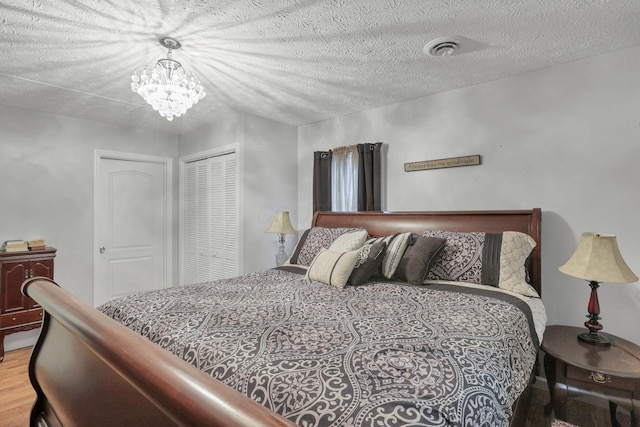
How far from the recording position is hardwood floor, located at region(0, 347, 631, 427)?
77.1 inches

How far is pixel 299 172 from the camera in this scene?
402 centimetres

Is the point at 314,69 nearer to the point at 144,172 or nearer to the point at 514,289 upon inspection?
the point at 514,289

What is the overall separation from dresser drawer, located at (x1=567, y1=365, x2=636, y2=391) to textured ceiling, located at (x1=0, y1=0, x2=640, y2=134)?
1863 mm

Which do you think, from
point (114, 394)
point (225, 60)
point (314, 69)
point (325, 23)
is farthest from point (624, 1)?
point (114, 394)

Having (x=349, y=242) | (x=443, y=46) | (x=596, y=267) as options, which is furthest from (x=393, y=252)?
(x=443, y=46)

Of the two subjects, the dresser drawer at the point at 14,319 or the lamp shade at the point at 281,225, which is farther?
the lamp shade at the point at 281,225

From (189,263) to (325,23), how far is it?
349 cm

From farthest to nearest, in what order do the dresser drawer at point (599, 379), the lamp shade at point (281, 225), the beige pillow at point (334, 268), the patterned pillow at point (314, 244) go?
the lamp shade at point (281, 225), the patterned pillow at point (314, 244), the beige pillow at point (334, 268), the dresser drawer at point (599, 379)

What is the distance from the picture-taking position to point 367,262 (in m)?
2.31

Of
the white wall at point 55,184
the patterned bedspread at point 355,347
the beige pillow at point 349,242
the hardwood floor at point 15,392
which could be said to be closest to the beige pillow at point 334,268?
the patterned bedspread at point 355,347

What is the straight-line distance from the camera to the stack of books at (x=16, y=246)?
3.02 metres

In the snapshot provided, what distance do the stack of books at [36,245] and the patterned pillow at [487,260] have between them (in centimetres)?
367

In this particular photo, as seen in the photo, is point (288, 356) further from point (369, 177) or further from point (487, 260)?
point (369, 177)

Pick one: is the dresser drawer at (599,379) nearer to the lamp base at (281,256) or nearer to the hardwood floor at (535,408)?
the hardwood floor at (535,408)
